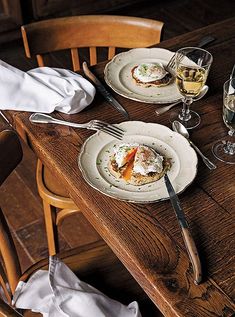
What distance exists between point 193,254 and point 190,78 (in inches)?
16.0

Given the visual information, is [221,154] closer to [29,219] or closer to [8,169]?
[8,169]

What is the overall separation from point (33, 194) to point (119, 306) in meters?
0.98

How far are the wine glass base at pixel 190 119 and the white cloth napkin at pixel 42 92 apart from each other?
0.18 m

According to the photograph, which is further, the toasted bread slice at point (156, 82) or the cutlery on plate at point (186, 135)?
the toasted bread slice at point (156, 82)

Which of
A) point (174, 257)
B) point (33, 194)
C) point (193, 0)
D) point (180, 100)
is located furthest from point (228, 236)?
point (193, 0)

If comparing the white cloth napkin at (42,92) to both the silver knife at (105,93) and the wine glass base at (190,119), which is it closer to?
the silver knife at (105,93)

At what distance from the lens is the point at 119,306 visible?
0.96 m

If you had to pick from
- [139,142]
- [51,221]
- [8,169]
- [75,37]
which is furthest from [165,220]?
[75,37]

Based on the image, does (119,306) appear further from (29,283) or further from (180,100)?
(180,100)

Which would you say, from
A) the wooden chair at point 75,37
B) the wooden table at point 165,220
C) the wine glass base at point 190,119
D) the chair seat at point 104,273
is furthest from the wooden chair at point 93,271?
the wine glass base at point 190,119

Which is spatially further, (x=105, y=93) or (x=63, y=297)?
(x=105, y=93)

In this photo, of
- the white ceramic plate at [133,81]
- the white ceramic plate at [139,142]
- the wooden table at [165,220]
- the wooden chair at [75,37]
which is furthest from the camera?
the wooden chair at [75,37]

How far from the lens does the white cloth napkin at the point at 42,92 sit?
1048 millimetres

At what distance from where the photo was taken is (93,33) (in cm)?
140
